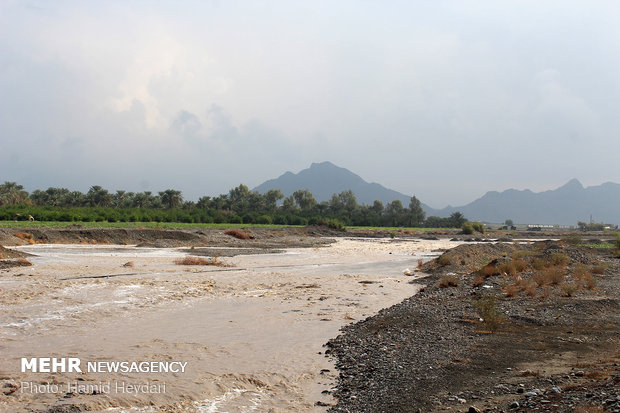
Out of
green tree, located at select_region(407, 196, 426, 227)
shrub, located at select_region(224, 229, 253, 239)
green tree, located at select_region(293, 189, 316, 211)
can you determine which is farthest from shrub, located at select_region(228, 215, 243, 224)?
green tree, located at select_region(407, 196, 426, 227)

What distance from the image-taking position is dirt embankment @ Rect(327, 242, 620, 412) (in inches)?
282

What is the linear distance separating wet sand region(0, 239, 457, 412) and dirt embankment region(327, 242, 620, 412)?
982mm

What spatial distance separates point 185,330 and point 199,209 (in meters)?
110

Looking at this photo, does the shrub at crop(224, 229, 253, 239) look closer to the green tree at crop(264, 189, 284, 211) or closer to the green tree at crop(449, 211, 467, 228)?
the green tree at crop(264, 189, 284, 211)

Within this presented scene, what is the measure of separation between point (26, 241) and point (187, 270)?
83.7 feet

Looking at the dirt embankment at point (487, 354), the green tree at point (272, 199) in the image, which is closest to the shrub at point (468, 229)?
the green tree at point (272, 199)

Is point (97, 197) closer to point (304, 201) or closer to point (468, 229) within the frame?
point (304, 201)

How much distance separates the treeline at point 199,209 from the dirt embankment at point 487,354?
7355 cm

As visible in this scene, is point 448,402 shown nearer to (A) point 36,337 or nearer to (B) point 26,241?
(A) point 36,337

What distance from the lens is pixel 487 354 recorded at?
1011cm

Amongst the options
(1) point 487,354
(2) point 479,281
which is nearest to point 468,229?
(2) point 479,281

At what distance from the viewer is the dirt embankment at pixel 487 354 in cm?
717

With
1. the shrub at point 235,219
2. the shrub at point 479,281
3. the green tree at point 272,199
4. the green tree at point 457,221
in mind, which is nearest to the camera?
the shrub at point 479,281

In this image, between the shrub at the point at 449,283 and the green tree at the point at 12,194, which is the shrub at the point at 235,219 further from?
the shrub at the point at 449,283
